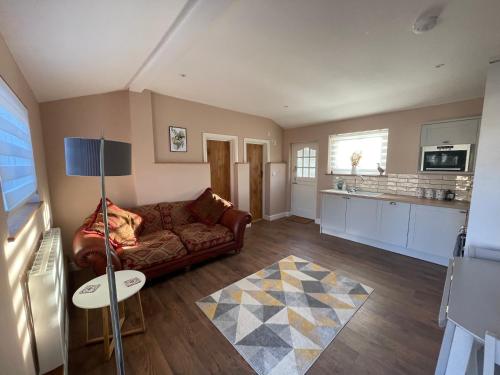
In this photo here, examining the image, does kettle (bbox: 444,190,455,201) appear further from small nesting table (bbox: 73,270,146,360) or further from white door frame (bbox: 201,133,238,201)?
small nesting table (bbox: 73,270,146,360)

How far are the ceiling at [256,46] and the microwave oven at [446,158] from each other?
71 centimetres

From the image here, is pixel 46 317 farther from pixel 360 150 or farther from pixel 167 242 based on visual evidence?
pixel 360 150

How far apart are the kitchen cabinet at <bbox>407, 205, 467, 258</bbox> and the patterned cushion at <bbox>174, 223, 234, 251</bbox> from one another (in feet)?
8.85

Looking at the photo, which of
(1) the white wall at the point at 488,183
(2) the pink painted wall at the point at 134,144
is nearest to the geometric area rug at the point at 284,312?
(1) the white wall at the point at 488,183

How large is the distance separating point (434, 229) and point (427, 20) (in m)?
2.57

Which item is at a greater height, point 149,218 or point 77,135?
point 77,135

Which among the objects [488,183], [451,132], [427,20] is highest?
[427,20]

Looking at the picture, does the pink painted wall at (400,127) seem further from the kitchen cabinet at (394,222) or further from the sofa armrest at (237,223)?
the sofa armrest at (237,223)

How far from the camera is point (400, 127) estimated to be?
3.50 meters

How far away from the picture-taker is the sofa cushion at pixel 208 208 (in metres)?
3.29

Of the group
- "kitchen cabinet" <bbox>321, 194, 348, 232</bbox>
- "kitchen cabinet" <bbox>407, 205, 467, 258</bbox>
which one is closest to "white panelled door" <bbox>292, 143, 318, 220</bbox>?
"kitchen cabinet" <bbox>321, 194, 348, 232</bbox>

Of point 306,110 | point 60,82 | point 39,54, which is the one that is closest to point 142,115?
point 60,82

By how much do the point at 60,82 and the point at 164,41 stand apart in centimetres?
125

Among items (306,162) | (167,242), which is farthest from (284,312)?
(306,162)
